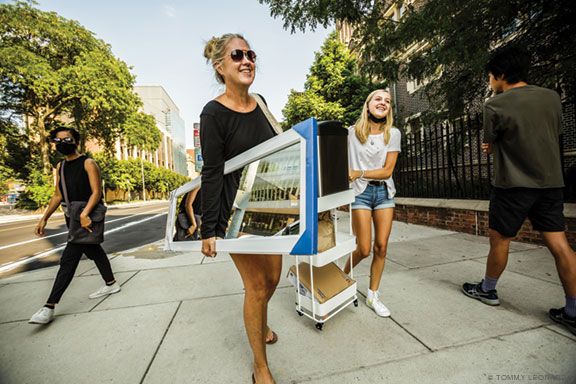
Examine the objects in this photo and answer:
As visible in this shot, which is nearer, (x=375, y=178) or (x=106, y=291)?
(x=375, y=178)

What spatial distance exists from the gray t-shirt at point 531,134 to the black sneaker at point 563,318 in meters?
0.99

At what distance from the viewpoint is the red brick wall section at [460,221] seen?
13.3ft

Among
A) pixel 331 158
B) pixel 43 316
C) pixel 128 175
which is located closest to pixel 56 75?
pixel 43 316

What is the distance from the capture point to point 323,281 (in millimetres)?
2279

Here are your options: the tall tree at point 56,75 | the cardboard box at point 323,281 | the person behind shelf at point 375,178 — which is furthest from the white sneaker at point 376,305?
the tall tree at point 56,75

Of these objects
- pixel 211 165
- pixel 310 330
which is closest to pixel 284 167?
pixel 211 165

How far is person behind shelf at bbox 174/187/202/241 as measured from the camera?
5.67ft

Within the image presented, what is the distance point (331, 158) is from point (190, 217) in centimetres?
101

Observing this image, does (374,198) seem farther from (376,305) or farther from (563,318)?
(563,318)

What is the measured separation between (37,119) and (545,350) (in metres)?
29.4

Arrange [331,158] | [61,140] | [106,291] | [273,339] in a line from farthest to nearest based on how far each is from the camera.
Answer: [106,291]
[61,140]
[273,339]
[331,158]

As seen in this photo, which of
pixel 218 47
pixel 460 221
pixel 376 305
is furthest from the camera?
pixel 460 221

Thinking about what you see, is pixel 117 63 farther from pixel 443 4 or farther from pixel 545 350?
pixel 545 350

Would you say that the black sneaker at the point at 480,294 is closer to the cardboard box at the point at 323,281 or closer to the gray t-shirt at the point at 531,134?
the gray t-shirt at the point at 531,134
